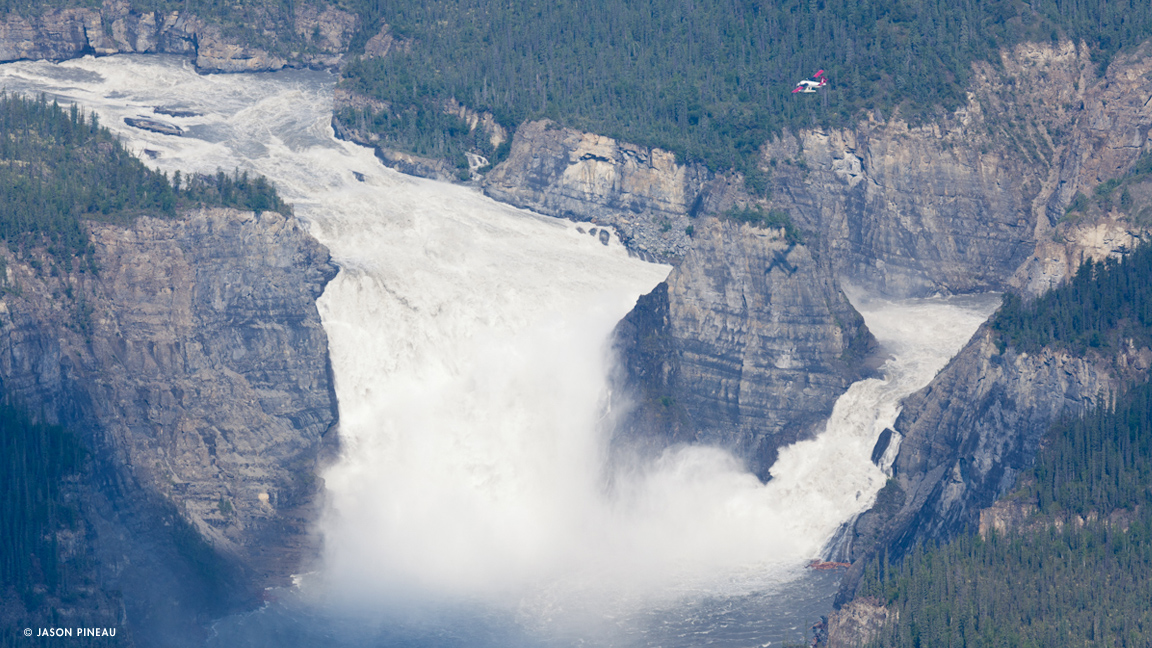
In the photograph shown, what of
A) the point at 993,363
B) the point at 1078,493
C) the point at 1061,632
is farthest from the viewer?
the point at 993,363

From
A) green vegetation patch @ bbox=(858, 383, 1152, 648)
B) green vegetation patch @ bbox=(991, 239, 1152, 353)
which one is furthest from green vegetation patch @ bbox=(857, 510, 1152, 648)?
green vegetation patch @ bbox=(991, 239, 1152, 353)

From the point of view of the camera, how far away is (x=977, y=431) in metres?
193

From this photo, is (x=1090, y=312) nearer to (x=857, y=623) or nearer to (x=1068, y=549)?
(x=1068, y=549)

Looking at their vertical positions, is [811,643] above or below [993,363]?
below

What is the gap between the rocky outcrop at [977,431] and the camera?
18838cm

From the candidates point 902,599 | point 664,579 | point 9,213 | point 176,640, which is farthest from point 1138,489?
point 9,213

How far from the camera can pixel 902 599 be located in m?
176

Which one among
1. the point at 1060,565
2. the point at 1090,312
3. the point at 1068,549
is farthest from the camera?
the point at 1090,312

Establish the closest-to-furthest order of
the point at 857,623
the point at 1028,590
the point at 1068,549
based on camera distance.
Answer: the point at 1028,590
the point at 857,623
the point at 1068,549

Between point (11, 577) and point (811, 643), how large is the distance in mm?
45353

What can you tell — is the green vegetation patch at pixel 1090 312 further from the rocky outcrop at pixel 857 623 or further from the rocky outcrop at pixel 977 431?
the rocky outcrop at pixel 857 623

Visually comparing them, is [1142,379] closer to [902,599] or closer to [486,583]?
[902,599]

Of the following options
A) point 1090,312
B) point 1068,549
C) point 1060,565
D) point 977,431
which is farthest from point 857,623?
point 1090,312

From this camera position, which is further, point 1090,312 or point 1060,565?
point 1090,312
